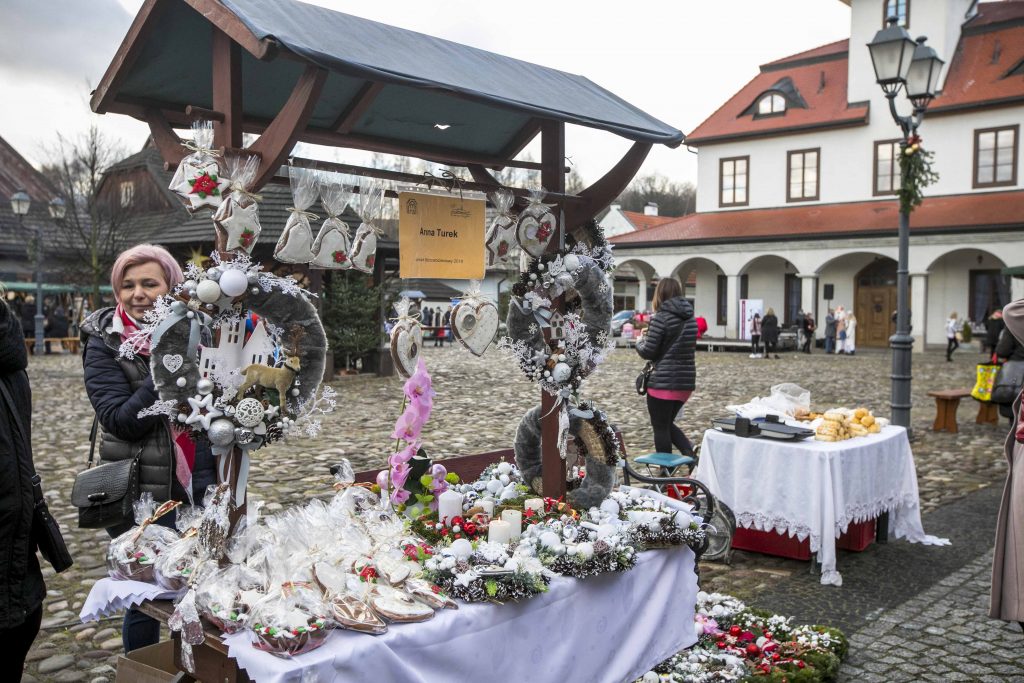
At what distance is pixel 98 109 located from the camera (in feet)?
10.9

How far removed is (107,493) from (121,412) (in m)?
0.33

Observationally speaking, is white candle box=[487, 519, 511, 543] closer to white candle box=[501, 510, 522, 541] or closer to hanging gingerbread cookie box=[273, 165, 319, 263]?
white candle box=[501, 510, 522, 541]

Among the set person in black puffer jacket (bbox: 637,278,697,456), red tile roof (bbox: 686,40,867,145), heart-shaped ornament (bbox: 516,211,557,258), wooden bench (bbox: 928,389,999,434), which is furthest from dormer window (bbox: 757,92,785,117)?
heart-shaped ornament (bbox: 516,211,557,258)

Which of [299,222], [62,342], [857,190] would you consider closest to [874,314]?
[857,190]

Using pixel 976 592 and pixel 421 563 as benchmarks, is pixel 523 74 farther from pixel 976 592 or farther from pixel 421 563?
pixel 976 592

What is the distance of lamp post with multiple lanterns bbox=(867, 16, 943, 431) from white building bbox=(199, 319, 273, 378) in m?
7.76

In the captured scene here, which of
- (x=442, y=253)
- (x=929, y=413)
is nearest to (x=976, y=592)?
(x=442, y=253)

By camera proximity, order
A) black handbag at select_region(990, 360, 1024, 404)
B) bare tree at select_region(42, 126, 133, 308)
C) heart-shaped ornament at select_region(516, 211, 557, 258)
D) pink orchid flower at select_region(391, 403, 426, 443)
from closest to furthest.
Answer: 1. pink orchid flower at select_region(391, 403, 426, 443)
2. heart-shaped ornament at select_region(516, 211, 557, 258)
3. black handbag at select_region(990, 360, 1024, 404)
4. bare tree at select_region(42, 126, 133, 308)

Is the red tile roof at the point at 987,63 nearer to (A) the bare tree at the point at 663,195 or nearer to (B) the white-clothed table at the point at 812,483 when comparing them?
(B) the white-clothed table at the point at 812,483

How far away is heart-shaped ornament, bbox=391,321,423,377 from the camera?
3350 mm

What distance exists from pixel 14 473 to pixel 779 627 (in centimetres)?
386

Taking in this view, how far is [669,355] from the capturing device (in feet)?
23.8

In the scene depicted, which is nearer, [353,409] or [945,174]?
[353,409]

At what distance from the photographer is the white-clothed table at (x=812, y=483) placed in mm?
5355
